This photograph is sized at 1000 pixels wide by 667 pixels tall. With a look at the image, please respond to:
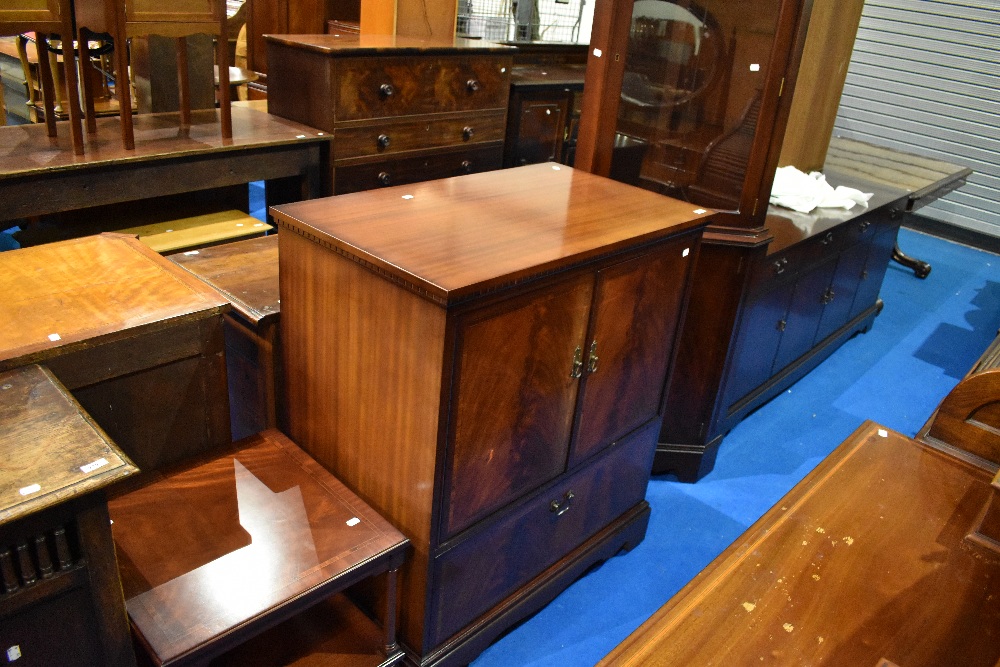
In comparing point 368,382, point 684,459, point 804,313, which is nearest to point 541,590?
point 368,382

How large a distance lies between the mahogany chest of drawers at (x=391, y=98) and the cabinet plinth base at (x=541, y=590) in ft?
6.69

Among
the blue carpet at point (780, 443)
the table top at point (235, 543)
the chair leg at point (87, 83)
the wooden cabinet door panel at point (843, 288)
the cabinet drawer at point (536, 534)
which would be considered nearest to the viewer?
the table top at point (235, 543)

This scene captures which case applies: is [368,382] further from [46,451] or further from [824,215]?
[824,215]

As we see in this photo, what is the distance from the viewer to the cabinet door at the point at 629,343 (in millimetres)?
2195

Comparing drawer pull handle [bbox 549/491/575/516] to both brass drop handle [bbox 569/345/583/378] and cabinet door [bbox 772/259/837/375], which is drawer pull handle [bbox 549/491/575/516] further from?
cabinet door [bbox 772/259/837/375]

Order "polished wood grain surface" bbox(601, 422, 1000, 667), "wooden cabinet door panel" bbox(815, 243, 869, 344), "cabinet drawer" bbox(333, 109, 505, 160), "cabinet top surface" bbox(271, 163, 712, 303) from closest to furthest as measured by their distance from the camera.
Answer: "polished wood grain surface" bbox(601, 422, 1000, 667)
"cabinet top surface" bbox(271, 163, 712, 303)
"cabinet drawer" bbox(333, 109, 505, 160)
"wooden cabinet door panel" bbox(815, 243, 869, 344)

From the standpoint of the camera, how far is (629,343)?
7.71 ft

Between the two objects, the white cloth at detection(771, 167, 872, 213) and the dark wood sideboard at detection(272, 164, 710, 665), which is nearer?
the dark wood sideboard at detection(272, 164, 710, 665)

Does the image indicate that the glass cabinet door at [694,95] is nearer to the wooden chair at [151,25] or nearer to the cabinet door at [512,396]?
the cabinet door at [512,396]

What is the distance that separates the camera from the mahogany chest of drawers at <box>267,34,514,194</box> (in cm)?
355

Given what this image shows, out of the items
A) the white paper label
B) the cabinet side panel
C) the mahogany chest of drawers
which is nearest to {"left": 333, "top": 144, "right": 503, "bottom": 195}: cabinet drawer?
the mahogany chest of drawers

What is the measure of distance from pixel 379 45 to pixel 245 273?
1.59m

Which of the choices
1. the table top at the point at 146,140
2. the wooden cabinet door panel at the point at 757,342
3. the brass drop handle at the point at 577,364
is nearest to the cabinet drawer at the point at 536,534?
the brass drop handle at the point at 577,364

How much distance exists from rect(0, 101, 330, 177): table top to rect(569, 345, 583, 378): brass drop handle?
6.27 ft
